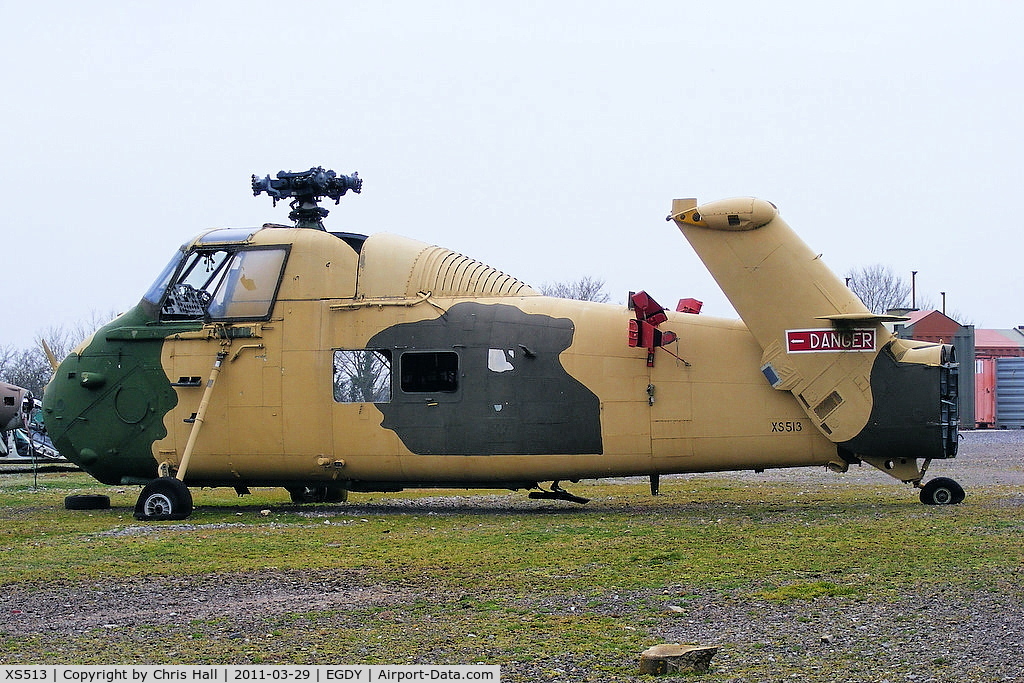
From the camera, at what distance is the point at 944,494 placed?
565 inches

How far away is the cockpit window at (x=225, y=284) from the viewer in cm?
1555

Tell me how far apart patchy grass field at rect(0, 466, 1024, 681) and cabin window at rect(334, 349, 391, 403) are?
155 centimetres

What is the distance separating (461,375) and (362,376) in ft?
4.55

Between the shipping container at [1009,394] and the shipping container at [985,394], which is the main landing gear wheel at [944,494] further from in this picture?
the shipping container at [1009,394]

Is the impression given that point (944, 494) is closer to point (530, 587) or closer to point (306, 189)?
point (530, 587)

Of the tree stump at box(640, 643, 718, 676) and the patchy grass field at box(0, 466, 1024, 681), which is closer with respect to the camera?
the tree stump at box(640, 643, 718, 676)

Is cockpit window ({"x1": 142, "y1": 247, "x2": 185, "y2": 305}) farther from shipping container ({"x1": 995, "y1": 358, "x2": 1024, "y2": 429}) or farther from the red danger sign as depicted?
shipping container ({"x1": 995, "y1": 358, "x2": 1024, "y2": 429})

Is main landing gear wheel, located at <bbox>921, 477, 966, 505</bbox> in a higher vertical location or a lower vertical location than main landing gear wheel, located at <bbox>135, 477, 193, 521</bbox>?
higher

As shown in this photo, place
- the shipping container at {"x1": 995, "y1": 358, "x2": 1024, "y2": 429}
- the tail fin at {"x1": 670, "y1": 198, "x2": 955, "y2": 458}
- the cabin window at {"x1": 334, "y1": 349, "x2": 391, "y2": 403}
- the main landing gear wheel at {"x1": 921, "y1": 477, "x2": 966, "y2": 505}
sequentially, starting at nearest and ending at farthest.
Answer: the tail fin at {"x1": 670, "y1": 198, "x2": 955, "y2": 458}
the main landing gear wheel at {"x1": 921, "y1": 477, "x2": 966, "y2": 505}
the cabin window at {"x1": 334, "y1": 349, "x2": 391, "y2": 403}
the shipping container at {"x1": 995, "y1": 358, "x2": 1024, "y2": 429}

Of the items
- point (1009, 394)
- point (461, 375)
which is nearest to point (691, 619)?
point (461, 375)

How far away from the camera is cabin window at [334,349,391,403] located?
15.2 metres

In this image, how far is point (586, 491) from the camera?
62.2ft

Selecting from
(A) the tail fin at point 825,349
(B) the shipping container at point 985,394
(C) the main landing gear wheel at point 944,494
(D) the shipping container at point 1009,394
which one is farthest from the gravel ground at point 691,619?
(D) the shipping container at point 1009,394

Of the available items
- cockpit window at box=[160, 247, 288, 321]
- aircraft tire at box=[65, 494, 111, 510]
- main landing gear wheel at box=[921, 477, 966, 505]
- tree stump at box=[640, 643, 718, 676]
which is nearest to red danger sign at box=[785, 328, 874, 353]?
main landing gear wheel at box=[921, 477, 966, 505]
